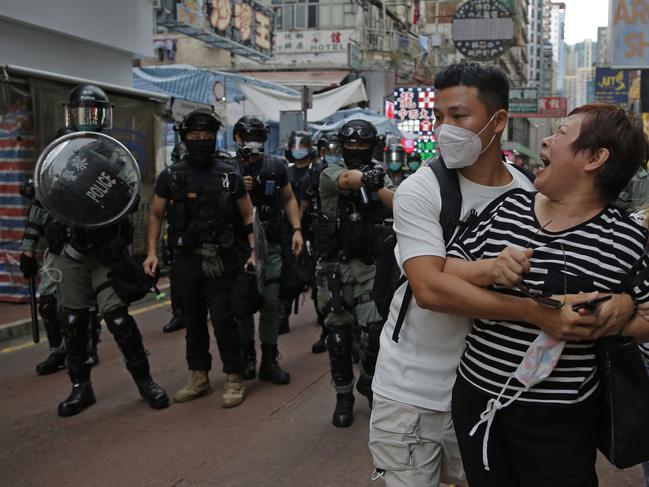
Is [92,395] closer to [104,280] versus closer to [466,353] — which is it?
[104,280]

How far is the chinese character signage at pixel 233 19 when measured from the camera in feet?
51.0

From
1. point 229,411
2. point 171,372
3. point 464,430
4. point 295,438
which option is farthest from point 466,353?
point 171,372

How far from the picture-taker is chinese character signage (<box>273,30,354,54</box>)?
2658 cm

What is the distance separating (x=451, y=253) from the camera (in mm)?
1968

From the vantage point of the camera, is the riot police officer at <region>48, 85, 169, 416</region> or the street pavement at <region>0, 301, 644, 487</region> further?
the riot police officer at <region>48, 85, 169, 416</region>

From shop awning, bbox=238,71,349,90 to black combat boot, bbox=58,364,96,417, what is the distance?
20.3 meters

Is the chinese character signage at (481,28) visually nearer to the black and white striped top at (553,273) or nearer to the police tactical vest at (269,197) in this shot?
the police tactical vest at (269,197)

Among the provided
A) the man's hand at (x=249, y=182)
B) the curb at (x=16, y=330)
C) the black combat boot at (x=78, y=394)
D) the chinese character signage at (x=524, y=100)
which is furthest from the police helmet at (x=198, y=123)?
the chinese character signage at (x=524, y=100)

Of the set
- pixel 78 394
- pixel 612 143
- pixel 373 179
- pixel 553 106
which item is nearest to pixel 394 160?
pixel 373 179

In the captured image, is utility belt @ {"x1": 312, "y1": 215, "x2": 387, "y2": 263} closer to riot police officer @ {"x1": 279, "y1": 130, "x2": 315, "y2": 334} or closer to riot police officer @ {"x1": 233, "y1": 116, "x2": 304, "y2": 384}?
riot police officer @ {"x1": 233, "y1": 116, "x2": 304, "y2": 384}

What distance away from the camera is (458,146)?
6.91 ft

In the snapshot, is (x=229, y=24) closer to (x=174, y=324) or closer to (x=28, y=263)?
(x=174, y=324)

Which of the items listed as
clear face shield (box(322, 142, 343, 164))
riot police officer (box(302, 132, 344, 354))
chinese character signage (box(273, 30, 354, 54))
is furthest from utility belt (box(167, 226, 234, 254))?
chinese character signage (box(273, 30, 354, 54))

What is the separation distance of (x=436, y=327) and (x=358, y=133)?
8.84ft
